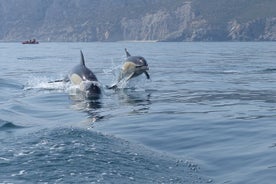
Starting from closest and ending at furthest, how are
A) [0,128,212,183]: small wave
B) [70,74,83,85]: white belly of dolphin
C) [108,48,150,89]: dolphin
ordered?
[0,128,212,183]: small wave → [70,74,83,85]: white belly of dolphin → [108,48,150,89]: dolphin

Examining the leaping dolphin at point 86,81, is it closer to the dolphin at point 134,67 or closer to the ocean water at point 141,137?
the ocean water at point 141,137

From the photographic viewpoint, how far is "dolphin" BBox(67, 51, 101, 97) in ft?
79.6

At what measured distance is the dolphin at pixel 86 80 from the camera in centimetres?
2427

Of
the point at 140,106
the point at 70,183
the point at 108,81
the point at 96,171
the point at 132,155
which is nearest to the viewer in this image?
the point at 70,183

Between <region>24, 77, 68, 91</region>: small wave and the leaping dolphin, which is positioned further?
<region>24, 77, 68, 91</region>: small wave

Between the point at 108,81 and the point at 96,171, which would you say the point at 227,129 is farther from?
the point at 108,81

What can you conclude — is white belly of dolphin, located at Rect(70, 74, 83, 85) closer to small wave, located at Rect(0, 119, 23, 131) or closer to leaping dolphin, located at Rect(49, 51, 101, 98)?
leaping dolphin, located at Rect(49, 51, 101, 98)

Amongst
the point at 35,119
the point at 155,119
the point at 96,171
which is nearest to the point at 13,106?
the point at 35,119

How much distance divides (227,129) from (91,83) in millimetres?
10010

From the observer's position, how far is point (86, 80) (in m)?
24.7

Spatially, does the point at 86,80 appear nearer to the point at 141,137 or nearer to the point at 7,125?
the point at 7,125

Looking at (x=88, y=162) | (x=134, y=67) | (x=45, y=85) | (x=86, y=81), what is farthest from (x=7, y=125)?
(x=45, y=85)

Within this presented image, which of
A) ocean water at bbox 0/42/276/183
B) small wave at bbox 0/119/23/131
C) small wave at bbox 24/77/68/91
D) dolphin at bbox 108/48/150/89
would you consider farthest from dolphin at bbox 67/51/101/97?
small wave at bbox 0/119/23/131

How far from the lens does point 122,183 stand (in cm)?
1020
